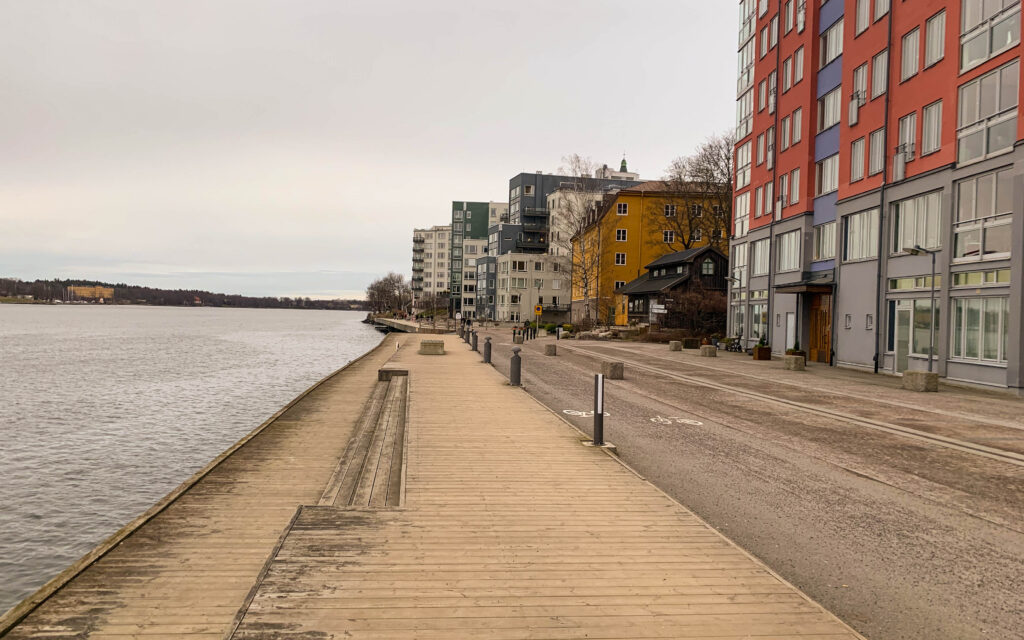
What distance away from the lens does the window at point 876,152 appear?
94.9 feet

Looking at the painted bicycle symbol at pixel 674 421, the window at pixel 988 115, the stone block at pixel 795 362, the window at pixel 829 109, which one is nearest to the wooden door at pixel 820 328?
the stone block at pixel 795 362

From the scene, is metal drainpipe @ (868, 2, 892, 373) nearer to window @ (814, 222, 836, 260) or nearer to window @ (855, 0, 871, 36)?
window @ (855, 0, 871, 36)

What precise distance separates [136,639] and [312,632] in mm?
1195

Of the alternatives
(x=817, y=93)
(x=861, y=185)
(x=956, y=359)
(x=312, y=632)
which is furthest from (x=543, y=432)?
(x=817, y=93)

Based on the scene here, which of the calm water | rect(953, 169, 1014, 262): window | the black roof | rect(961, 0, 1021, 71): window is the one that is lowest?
the calm water

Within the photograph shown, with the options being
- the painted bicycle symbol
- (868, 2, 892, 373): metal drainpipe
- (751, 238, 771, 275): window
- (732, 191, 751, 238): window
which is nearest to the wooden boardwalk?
the painted bicycle symbol

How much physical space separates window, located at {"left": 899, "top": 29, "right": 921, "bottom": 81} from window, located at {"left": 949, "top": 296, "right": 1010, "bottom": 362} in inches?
396

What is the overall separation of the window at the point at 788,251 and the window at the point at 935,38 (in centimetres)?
1269

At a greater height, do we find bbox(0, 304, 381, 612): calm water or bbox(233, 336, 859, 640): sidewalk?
bbox(233, 336, 859, 640): sidewalk

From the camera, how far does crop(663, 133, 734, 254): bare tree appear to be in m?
65.6

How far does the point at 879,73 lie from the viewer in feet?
97.5

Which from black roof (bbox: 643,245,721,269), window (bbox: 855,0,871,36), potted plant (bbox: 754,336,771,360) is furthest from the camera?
black roof (bbox: 643,245,721,269)

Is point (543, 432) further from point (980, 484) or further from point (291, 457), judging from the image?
point (980, 484)

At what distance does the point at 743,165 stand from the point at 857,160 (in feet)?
54.2
